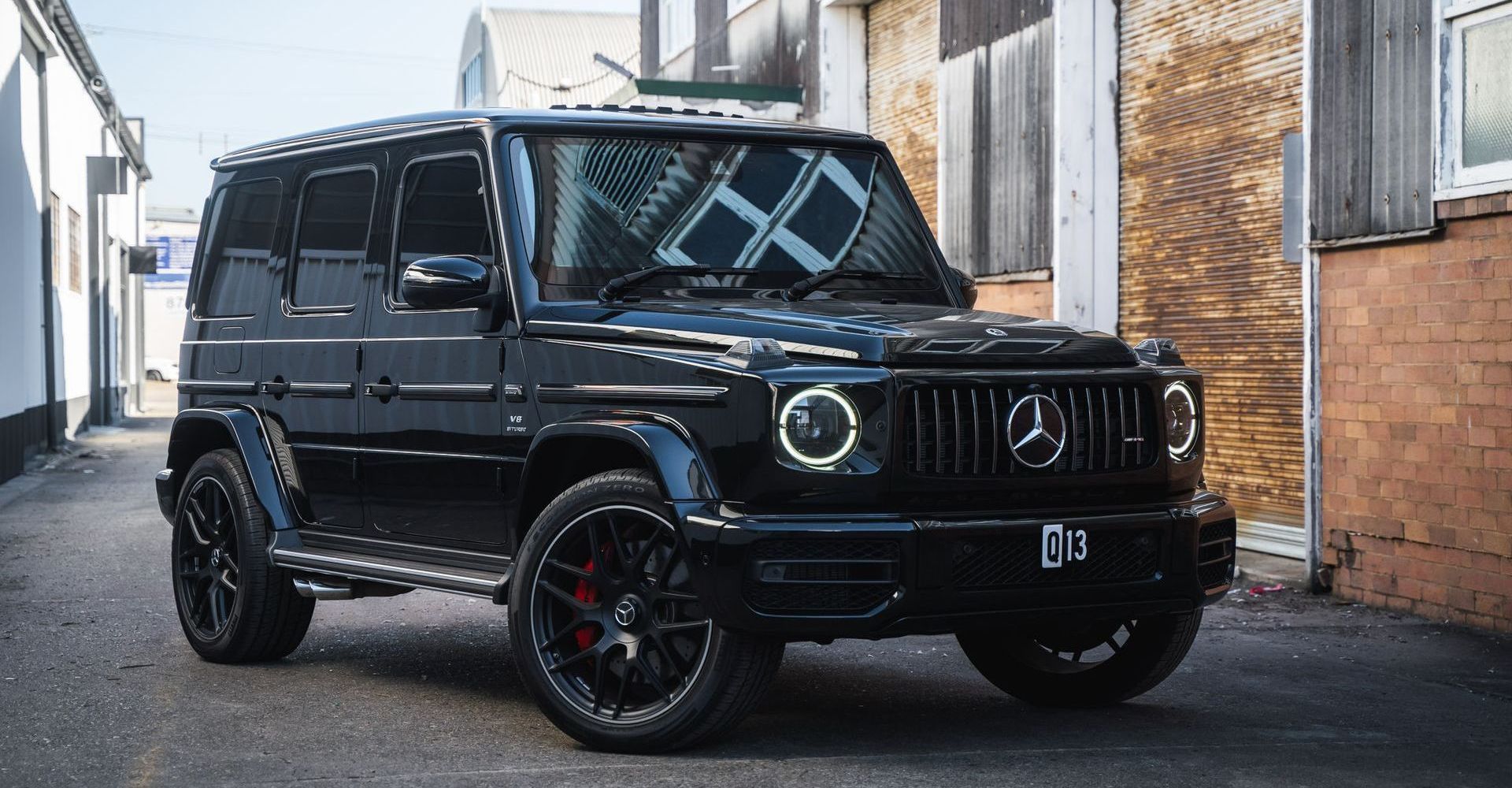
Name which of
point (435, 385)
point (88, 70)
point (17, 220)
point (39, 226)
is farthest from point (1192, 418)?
point (88, 70)

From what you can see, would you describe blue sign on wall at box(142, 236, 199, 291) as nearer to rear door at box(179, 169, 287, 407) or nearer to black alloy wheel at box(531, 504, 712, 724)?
rear door at box(179, 169, 287, 407)

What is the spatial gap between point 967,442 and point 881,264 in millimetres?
1509

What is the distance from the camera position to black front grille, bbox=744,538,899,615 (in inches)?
195

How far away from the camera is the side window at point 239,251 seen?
7.63 m

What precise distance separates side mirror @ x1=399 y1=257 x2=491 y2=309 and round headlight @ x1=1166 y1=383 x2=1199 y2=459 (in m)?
2.22

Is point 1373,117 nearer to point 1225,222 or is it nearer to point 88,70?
point 1225,222

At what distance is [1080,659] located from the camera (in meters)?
6.71

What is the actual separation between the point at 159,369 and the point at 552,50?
26591 mm

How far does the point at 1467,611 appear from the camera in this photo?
339 inches

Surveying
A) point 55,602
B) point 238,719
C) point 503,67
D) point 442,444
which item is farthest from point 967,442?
point 503,67

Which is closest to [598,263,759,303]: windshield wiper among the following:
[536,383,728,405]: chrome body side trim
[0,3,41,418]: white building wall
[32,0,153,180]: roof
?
[536,383,728,405]: chrome body side trim

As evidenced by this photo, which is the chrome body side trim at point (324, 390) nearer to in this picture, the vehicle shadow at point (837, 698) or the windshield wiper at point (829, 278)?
the vehicle shadow at point (837, 698)

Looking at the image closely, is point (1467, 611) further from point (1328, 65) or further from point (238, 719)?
point (238, 719)

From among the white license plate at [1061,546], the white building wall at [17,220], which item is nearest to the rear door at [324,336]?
the white license plate at [1061,546]
